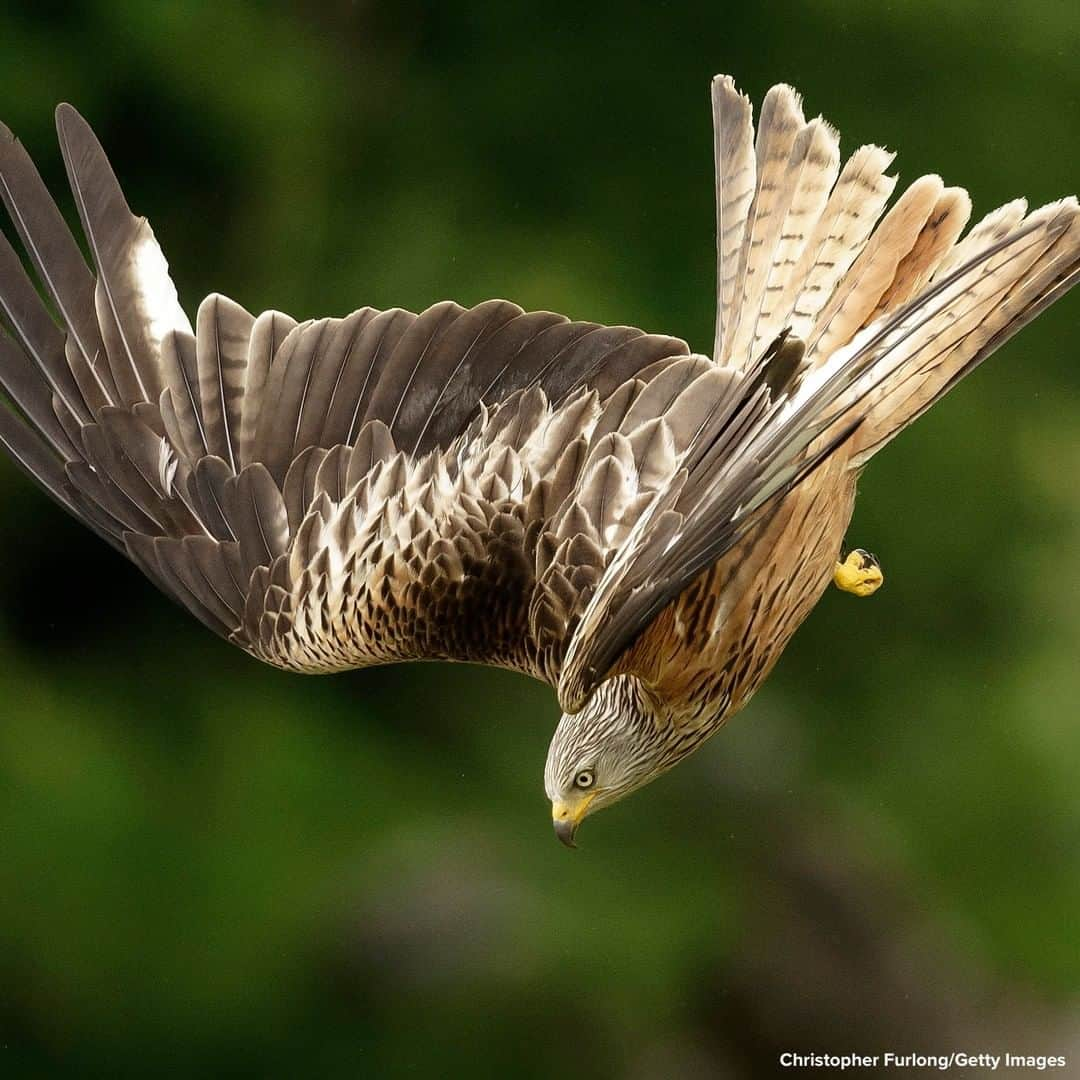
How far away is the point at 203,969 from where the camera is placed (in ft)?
13.0

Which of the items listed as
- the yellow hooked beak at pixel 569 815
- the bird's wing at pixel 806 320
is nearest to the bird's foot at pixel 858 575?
the bird's wing at pixel 806 320

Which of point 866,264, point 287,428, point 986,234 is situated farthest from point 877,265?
point 287,428

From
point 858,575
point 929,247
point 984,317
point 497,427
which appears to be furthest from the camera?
point 858,575

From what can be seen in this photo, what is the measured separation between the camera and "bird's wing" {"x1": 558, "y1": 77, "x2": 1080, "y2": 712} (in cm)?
151

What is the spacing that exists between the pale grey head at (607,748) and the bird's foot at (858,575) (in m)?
0.38

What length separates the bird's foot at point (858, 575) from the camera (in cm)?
228

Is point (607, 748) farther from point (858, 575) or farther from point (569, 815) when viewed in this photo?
point (858, 575)

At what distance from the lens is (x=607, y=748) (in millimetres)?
1975

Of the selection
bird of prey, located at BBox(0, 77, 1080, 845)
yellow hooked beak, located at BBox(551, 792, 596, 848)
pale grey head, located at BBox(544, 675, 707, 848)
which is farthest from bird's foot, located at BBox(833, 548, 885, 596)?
yellow hooked beak, located at BBox(551, 792, 596, 848)

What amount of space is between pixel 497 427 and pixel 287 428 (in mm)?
263

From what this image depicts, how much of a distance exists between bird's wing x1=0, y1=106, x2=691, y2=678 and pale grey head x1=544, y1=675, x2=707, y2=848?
4.8 inches

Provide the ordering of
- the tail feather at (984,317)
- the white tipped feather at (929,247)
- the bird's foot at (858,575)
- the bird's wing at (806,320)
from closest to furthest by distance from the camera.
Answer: the bird's wing at (806,320)
the tail feather at (984,317)
the white tipped feather at (929,247)
the bird's foot at (858,575)

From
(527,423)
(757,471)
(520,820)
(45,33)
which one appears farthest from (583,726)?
(45,33)

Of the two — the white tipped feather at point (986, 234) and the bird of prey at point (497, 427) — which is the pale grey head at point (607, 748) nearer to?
the bird of prey at point (497, 427)
